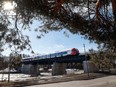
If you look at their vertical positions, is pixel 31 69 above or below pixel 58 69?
above

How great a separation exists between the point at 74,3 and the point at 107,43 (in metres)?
2.86

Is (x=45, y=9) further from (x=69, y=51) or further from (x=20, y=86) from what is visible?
(x=69, y=51)

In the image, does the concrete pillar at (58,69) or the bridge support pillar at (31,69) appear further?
the bridge support pillar at (31,69)

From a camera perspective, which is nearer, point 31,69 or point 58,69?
point 58,69

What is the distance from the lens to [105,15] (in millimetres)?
10461

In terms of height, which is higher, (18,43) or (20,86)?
(18,43)

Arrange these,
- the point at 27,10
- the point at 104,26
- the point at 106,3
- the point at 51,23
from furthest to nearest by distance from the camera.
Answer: the point at 51,23 → the point at 104,26 → the point at 106,3 → the point at 27,10

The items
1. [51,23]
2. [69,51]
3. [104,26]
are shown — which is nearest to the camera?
[104,26]

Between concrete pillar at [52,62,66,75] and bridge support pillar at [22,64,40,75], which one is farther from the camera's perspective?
bridge support pillar at [22,64,40,75]

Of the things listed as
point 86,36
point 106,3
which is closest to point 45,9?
point 106,3

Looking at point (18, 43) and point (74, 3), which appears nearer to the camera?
point (18, 43)

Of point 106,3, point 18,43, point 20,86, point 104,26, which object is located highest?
point 106,3

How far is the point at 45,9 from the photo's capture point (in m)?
9.93

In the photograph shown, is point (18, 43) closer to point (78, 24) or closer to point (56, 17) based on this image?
point (56, 17)
